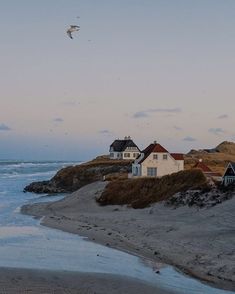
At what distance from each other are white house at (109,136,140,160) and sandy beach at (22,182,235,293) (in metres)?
52.1

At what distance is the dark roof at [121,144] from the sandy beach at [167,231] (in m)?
53.0

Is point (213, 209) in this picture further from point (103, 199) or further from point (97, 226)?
point (103, 199)

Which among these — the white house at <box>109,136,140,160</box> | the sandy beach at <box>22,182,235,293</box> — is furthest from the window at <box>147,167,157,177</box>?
the white house at <box>109,136,140,160</box>

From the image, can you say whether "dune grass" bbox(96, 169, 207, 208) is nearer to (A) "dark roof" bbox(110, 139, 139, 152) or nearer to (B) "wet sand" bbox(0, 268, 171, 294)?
(B) "wet sand" bbox(0, 268, 171, 294)

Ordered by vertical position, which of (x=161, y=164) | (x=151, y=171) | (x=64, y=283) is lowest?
(x=64, y=283)

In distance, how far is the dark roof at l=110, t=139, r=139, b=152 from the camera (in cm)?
10347

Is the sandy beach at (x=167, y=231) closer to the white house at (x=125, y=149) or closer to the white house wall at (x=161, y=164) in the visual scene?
the white house wall at (x=161, y=164)

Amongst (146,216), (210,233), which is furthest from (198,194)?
(210,233)

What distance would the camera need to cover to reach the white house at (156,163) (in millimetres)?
62562

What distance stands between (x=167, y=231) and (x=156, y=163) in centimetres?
3167

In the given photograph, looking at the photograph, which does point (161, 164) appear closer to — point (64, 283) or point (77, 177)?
point (77, 177)

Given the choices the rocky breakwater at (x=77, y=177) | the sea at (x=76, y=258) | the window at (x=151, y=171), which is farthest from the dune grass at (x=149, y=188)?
the rocky breakwater at (x=77, y=177)

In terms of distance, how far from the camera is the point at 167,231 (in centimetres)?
3133

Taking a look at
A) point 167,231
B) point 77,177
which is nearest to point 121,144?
point 77,177
